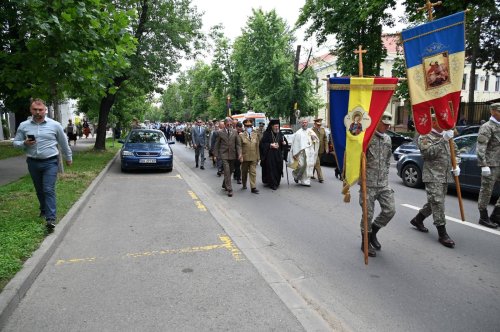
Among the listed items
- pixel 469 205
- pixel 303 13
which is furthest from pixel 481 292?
pixel 303 13

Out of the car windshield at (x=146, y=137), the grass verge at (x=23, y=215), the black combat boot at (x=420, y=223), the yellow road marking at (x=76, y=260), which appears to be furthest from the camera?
the car windshield at (x=146, y=137)

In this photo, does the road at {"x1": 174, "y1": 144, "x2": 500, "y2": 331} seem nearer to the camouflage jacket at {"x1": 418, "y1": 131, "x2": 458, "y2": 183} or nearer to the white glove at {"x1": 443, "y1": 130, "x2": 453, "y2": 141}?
the camouflage jacket at {"x1": 418, "y1": 131, "x2": 458, "y2": 183}

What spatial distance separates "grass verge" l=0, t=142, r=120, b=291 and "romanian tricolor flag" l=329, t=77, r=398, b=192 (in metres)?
3.96

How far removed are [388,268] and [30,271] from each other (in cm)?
402

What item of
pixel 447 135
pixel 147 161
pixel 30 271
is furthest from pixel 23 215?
pixel 147 161

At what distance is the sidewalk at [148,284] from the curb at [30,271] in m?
0.01

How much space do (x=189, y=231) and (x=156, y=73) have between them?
1502 centimetres

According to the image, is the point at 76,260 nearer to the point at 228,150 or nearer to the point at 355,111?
the point at 355,111

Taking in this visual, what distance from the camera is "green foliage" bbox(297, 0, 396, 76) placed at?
73.4 ft

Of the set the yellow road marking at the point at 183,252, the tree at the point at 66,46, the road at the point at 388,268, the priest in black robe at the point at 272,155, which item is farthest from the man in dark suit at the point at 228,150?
the yellow road marking at the point at 183,252

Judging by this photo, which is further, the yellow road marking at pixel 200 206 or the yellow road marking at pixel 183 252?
the yellow road marking at pixel 200 206

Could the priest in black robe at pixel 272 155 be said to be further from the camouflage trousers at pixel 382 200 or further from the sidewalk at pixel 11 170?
the sidewalk at pixel 11 170

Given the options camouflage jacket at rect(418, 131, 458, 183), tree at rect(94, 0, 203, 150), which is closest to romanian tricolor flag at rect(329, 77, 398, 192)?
camouflage jacket at rect(418, 131, 458, 183)

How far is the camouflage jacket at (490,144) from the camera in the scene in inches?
249
